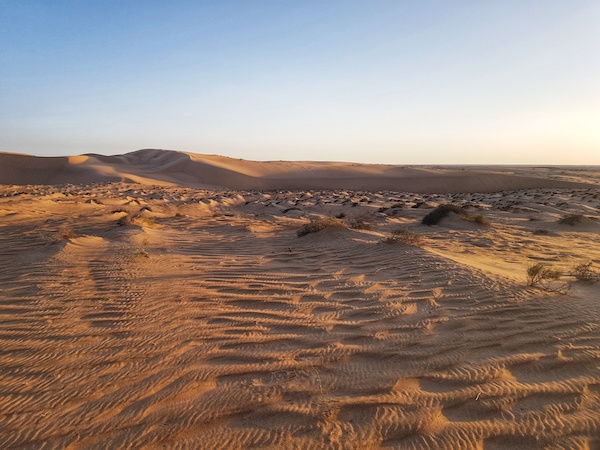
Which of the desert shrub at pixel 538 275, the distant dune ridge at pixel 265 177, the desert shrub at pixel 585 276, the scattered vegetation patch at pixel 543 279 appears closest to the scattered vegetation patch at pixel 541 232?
the desert shrub at pixel 585 276

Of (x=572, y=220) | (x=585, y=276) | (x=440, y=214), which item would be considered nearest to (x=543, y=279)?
(x=585, y=276)

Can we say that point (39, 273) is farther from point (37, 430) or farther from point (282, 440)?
point (282, 440)

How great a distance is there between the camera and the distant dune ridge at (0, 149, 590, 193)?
1593 inches

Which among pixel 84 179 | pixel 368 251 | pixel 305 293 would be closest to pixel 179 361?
pixel 305 293

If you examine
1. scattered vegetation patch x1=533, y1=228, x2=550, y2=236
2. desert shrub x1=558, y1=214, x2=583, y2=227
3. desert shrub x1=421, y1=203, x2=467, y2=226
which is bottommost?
scattered vegetation patch x1=533, y1=228, x2=550, y2=236

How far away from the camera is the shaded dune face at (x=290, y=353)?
2584 mm

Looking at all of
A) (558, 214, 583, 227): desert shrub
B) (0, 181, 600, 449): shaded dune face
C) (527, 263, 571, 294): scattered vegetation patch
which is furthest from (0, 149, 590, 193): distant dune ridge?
(527, 263, 571, 294): scattered vegetation patch

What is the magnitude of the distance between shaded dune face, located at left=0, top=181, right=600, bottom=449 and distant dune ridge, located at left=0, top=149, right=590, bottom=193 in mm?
35069

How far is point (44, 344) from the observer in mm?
3705

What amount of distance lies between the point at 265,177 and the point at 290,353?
43.2 m

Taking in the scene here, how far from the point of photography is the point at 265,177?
45969 millimetres

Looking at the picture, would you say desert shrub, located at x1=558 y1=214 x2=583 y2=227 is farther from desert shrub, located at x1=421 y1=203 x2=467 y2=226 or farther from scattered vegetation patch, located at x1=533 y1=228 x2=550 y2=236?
desert shrub, located at x1=421 y1=203 x2=467 y2=226

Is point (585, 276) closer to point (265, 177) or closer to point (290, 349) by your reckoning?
point (290, 349)

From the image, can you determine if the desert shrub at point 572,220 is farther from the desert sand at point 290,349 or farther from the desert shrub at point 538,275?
the desert shrub at point 538,275
